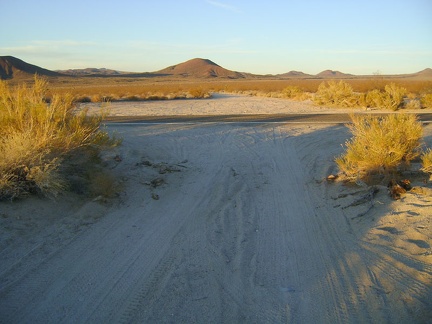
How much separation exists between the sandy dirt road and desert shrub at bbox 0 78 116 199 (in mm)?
1069

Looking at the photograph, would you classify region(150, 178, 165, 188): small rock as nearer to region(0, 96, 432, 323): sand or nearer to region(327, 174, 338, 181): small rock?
region(0, 96, 432, 323): sand

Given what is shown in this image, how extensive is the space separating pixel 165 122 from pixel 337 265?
1686cm

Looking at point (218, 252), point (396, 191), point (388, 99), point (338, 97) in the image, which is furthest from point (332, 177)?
point (338, 97)

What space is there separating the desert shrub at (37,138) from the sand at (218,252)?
41 centimetres

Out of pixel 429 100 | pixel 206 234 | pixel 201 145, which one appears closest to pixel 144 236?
pixel 206 234

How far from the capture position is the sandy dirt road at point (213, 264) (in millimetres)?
5414

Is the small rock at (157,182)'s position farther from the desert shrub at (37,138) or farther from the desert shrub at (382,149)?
the desert shrub at (382,149)

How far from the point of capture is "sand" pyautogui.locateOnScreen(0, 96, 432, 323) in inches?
215

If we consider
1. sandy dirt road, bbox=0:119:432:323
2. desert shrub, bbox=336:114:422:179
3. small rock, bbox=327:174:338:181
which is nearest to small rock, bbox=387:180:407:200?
sandy dirt road, bbox=0:119:432:323

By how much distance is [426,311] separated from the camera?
5.15 metres

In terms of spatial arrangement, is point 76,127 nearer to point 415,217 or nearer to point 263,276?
point 263,276

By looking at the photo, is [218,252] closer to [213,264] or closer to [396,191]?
[213,264]

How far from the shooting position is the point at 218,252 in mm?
7301

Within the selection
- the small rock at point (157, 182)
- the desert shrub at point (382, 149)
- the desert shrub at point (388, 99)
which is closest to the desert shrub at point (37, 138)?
the small rock at point (157, 182)
